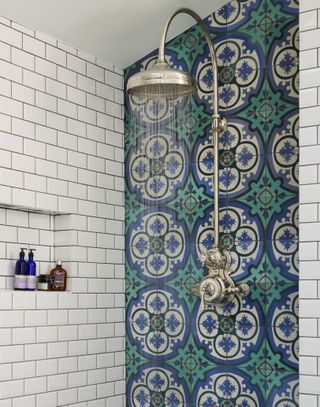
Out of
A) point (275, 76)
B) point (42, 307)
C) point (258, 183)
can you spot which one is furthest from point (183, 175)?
point (42, 307)

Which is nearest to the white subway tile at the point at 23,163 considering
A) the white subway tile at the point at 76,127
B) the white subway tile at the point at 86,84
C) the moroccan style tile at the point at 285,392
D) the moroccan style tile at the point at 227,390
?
the white subway tile at the point at 76,127

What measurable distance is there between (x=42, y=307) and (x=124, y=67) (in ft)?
4.48

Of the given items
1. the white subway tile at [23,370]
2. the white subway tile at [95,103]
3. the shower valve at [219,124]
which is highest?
the white subway tile at [95,103]

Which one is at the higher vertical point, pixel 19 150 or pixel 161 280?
pixel 19 150

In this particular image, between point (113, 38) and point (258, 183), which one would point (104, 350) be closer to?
point (258, 183)

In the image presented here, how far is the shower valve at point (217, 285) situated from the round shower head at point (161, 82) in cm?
77

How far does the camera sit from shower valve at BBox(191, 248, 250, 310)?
343 centimetres

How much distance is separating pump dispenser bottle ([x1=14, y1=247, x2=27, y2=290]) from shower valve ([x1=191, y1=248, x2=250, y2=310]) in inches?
31.0

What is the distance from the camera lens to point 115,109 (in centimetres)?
394

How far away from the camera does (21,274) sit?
3.39m

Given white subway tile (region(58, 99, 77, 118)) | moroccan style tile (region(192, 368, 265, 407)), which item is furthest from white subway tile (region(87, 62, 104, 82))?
moroccan style tile (region(192, 368, 265, 407))

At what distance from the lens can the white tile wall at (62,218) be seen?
10.8 ft

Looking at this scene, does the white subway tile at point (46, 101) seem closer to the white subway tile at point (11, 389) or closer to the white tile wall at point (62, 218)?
the white tile wall at point (62, 218)

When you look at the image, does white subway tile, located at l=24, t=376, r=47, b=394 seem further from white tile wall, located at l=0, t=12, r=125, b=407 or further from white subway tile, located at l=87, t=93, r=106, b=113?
white subway tile, located at l=87, t=93, r=106, b=113
